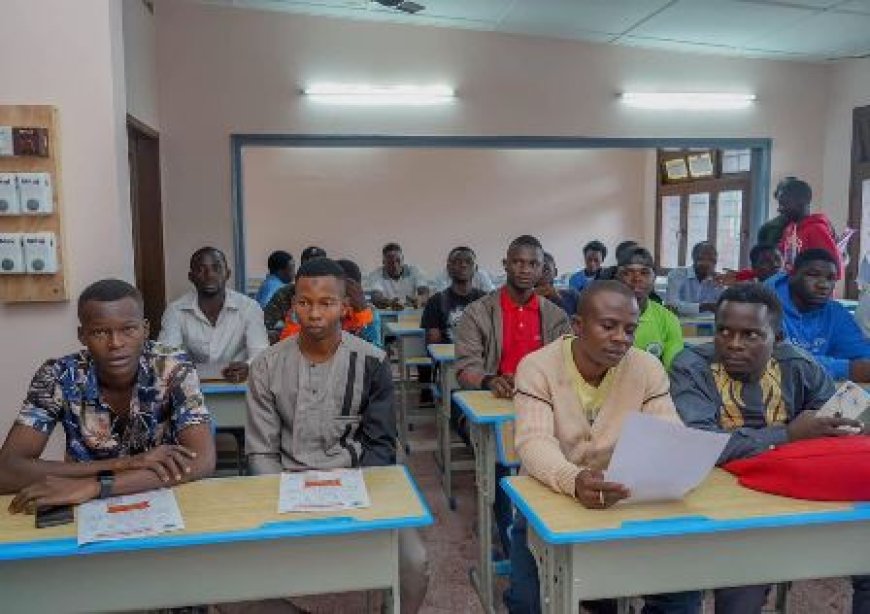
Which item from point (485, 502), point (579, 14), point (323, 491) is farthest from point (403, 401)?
point (579, 14)

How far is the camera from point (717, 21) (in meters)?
5.47

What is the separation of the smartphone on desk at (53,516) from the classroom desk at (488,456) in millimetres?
1378

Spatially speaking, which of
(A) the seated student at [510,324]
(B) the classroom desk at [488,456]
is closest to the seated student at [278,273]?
(A) the seated student at [510,324]

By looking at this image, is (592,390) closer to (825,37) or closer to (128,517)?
(128,517)

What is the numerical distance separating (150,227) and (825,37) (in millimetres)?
5783

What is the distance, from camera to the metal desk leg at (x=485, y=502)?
2.59 metres

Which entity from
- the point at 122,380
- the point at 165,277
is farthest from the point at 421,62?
the point at 122,380

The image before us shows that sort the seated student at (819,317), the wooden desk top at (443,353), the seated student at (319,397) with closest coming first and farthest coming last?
the seated student at (319,397) → the seated student at (819,317) → the wooden desk top at (443,353)

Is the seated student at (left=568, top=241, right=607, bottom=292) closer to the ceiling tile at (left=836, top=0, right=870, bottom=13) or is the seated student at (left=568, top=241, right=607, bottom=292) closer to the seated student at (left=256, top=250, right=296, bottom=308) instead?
the seated student at (left=256, top=250, right=296, bottom=308)

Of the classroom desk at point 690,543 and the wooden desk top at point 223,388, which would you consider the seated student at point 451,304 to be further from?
the classroom desk at point 690,543

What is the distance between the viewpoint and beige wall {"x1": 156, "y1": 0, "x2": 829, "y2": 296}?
231 inches

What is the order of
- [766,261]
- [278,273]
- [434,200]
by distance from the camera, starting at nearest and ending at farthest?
1. [766,261]
2. [278,273]
3. [434,200]

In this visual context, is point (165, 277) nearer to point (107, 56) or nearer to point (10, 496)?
point (107, 56)

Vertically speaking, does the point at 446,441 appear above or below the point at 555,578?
below
